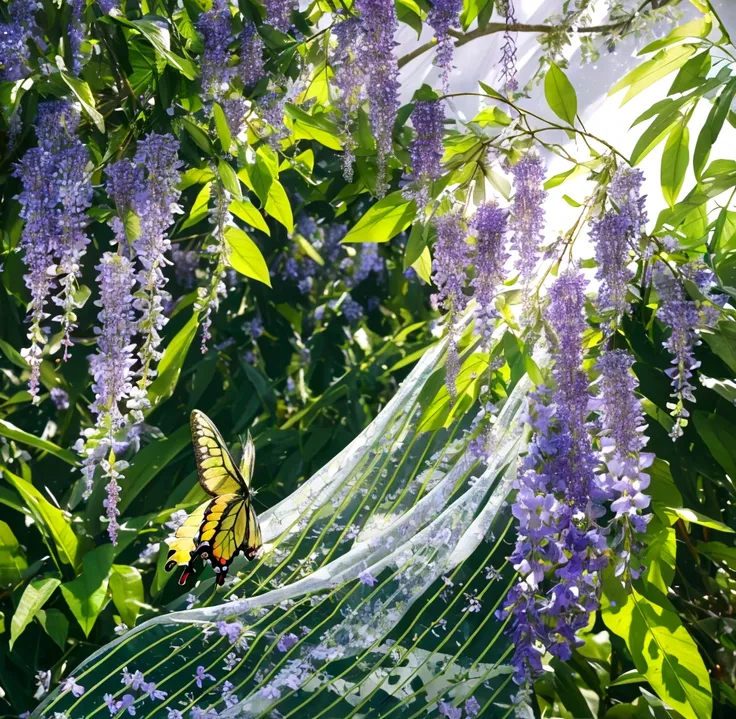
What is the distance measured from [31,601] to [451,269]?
0.80 m

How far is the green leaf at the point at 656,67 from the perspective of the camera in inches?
39.7

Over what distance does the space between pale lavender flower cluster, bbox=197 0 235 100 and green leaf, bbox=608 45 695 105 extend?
1.53ft

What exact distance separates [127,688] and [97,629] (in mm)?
394

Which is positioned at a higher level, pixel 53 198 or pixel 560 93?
pixel 560 93

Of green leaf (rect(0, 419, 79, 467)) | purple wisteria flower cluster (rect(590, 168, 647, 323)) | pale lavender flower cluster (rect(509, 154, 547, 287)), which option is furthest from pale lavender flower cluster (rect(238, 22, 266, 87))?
green leaf (rect(0, 419, 79, 467))

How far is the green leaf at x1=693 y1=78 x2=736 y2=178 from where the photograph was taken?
948 millimetres

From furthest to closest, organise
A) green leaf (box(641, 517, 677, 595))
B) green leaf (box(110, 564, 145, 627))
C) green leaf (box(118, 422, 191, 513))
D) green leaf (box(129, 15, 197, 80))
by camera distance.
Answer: green leaf (box(118, 422, 191, 513)) < green leaf (box(110, 564, 145, 627)) < green leaf (box(641, 517, 677, 595)) < green leaf (box(129, 15, 197, 80))

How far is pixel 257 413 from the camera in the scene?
1.87 meters

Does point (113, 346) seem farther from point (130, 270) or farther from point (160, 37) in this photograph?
point (160, 37)

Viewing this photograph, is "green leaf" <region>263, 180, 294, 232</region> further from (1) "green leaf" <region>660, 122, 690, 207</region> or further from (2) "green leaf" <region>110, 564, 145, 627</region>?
(2) "green leaf" <region>110, 564, 145, 627</region>

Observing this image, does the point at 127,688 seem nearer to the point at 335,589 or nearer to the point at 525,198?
the point at 335,589

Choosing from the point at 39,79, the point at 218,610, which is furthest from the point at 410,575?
the point at 39,79

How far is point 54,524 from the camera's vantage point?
133cm

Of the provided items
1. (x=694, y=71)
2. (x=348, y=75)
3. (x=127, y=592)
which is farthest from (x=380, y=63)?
(x=127, y=592)
